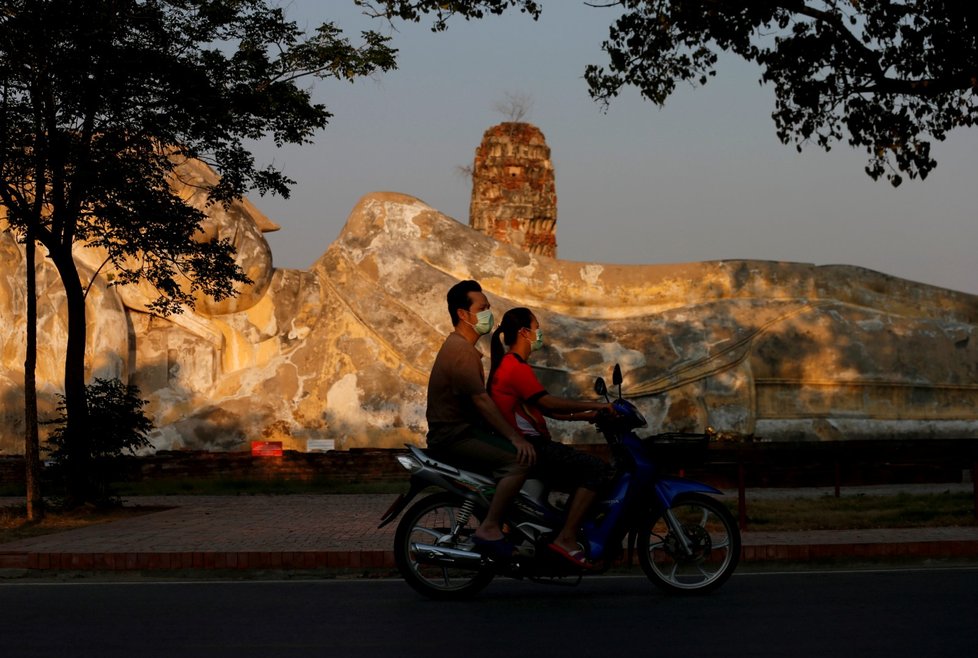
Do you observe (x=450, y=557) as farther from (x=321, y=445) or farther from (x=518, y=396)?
(x=321, y=445)

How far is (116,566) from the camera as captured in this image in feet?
37.1

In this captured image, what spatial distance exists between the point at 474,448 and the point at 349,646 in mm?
1990

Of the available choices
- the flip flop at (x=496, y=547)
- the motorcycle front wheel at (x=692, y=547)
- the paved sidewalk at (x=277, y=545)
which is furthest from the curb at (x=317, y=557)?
the flip flop at (x=496, y=547)

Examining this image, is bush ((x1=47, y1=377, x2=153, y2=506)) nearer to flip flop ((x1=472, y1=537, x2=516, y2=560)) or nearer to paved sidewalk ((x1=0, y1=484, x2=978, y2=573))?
paved sidewalk ((x1=0, y1=484, x2=978, y2=573))

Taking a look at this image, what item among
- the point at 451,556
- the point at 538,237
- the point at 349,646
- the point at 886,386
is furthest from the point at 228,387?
the point at 538,237

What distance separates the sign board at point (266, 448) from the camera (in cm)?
2053

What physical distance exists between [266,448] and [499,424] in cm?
1225

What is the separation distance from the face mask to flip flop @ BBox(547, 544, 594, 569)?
4.41 ft

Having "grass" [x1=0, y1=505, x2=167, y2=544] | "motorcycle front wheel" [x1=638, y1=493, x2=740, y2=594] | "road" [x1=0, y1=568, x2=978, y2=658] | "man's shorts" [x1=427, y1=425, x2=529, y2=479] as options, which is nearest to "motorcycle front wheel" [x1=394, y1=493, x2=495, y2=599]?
"road" [x1=0, y1=568, x2=978, y2=658]

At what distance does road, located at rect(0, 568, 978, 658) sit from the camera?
7484 mm

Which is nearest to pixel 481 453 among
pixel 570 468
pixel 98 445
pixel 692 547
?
pixel 570 468

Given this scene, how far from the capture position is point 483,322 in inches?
367

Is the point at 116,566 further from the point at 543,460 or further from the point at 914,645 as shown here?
the point at 914,645

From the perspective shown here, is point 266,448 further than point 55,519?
Yes
